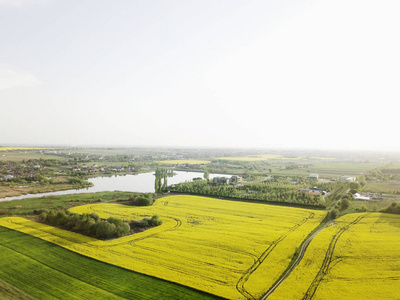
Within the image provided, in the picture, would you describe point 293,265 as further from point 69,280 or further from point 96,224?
point 96,224

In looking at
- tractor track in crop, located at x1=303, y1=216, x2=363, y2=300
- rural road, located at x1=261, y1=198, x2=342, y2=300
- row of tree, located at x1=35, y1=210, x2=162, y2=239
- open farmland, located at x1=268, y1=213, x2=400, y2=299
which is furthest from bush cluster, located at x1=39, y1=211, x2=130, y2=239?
tractor track in crop, located at x1=303, y1=216, x2=363, y2=300

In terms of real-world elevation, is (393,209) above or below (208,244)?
above

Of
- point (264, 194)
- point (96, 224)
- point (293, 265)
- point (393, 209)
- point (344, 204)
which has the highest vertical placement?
point (96, 224)

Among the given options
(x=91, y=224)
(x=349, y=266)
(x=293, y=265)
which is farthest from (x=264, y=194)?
(x=91, y=224)

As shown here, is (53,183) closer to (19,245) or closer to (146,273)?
(19,245)

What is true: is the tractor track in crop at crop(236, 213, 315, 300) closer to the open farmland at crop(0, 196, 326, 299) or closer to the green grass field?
the open farmland at crop(0, 196, 326, 299)

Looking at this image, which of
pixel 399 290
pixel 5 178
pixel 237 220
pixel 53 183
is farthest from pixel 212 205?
pixel 5 178
